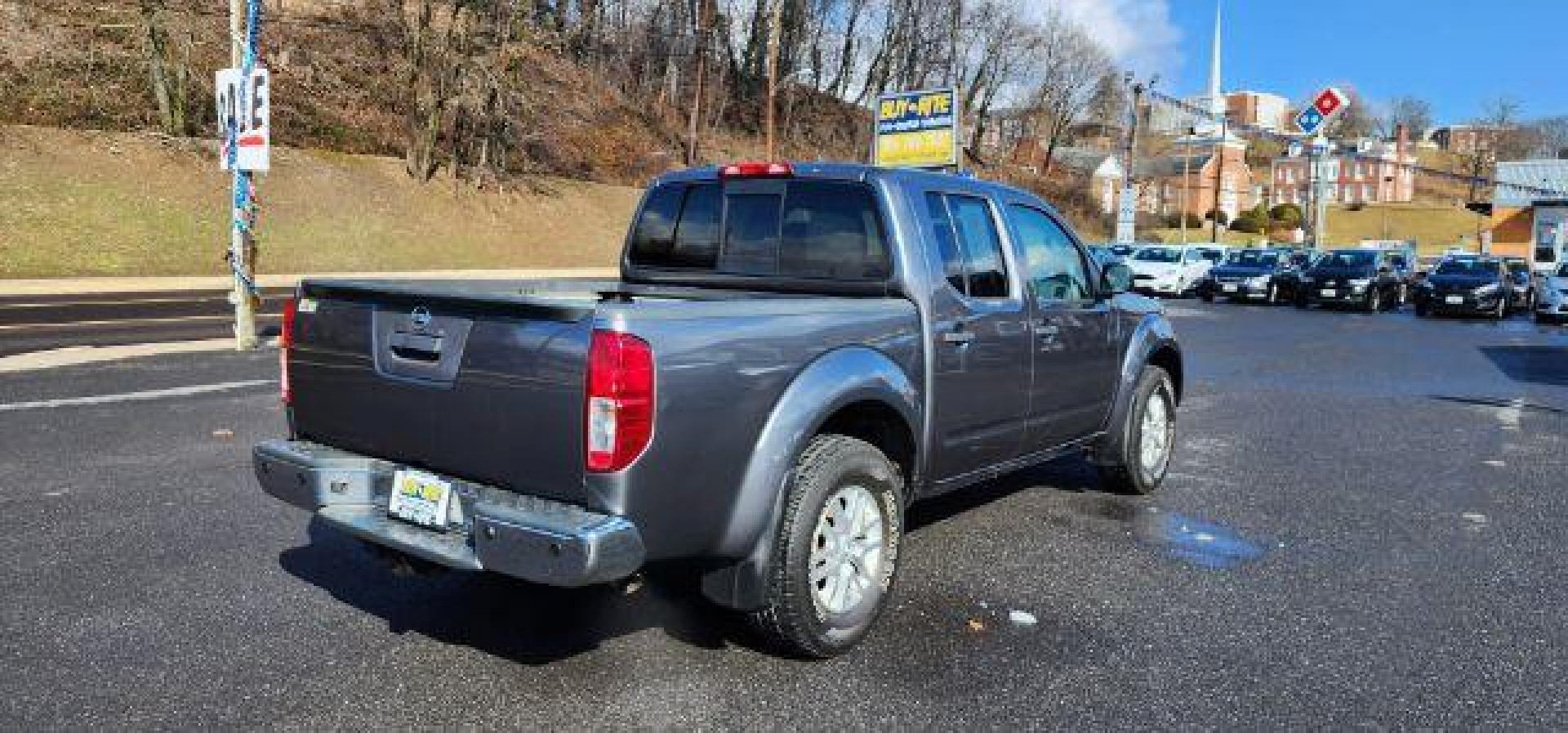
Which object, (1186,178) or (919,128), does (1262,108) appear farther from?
(919,128)

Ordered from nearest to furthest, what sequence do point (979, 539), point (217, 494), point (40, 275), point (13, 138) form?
point (979, 539) < point (217, 494) < point (40, 275) < point (13, 138)

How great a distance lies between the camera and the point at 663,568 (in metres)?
Result: 3.61

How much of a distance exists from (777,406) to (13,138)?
99.8 ft

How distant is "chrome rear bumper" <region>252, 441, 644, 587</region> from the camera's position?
127 inches

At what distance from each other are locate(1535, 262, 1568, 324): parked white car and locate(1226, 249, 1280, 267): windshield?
23.9ft

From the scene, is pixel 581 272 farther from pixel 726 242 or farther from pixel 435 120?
pixel 726 242

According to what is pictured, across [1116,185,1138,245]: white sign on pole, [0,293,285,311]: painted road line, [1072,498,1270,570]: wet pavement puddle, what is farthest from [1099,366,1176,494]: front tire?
[1116,185,1138,245]: white sign on pole

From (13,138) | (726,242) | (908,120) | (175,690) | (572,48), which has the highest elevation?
(572,48)

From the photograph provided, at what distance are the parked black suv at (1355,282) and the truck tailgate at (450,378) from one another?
2703cm

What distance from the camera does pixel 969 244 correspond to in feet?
16.3

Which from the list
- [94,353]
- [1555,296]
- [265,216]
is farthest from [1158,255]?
[94,353]

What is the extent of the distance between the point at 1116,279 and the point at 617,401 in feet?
12.0

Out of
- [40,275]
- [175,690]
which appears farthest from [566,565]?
[40,275]

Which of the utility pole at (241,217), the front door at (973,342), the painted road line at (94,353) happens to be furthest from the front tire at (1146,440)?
the painted road line at (94,353)
